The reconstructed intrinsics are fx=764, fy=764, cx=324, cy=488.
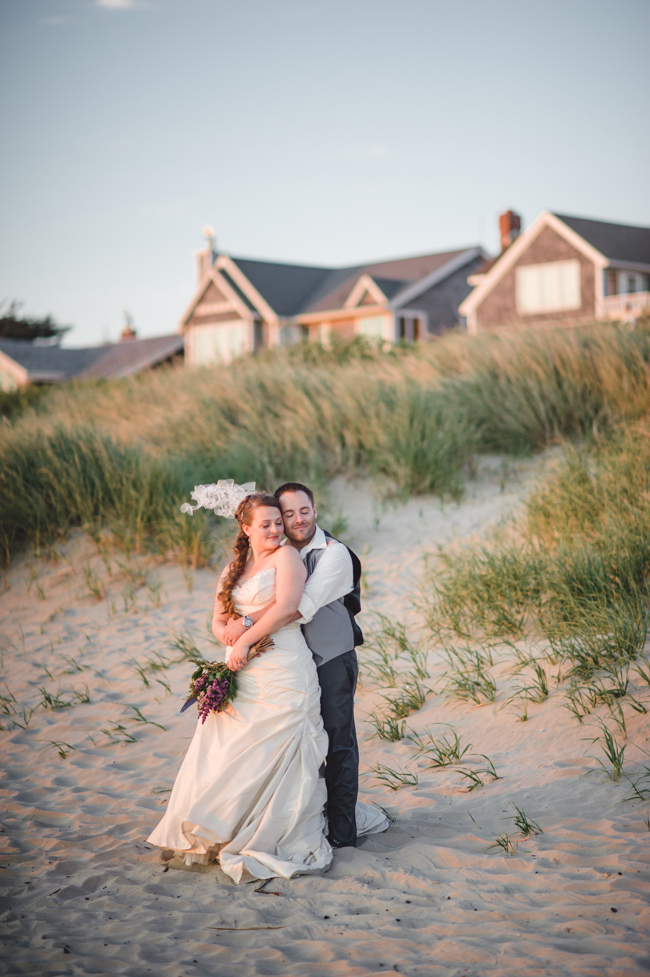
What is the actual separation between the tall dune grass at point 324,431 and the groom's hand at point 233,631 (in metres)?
4.39

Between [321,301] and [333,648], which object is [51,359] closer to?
[321,301]

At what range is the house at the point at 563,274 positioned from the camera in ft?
76.4

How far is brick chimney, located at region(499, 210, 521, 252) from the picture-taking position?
94.7ft

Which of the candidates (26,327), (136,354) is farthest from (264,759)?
(26,327)

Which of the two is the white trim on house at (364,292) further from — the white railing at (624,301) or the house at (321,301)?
the white railing at (624,301)

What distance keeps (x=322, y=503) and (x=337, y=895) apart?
18.8ft

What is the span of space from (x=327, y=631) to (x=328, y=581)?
263 mm

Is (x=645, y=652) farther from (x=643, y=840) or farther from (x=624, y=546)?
(x=643, y=840)

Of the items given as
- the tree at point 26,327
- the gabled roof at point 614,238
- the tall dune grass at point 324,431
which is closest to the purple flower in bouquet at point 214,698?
the tall dune grass at point 324,431

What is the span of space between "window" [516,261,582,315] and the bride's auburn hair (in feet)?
74.0

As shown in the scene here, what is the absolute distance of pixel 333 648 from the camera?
366 cm

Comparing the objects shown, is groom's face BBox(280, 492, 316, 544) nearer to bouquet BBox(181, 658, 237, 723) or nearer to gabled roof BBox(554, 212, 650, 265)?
bouquet BBox(181, 658, 237, 723)

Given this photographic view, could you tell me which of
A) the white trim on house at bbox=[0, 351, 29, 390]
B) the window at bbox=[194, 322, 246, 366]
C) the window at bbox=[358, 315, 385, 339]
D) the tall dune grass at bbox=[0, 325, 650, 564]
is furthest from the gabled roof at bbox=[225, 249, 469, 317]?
the tall dune grass at bbox=[0, 325, 650, 564]

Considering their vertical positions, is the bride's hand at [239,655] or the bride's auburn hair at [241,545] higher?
the bride's auburn hair at [241,545]
